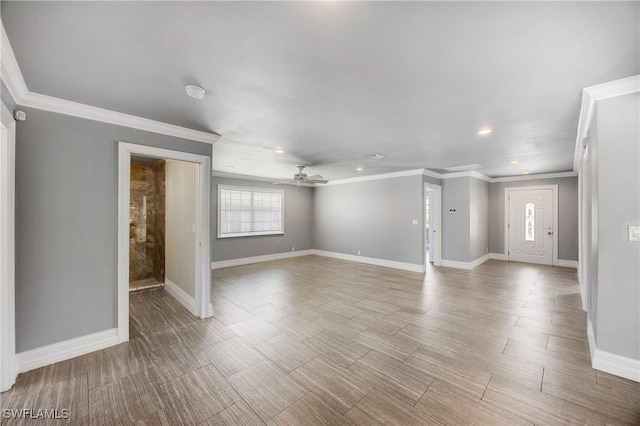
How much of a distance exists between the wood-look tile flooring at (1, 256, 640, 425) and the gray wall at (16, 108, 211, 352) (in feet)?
1.41

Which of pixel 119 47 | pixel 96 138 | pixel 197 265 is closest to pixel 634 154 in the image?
pixel 119 47

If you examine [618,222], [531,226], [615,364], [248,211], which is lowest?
[615,364]

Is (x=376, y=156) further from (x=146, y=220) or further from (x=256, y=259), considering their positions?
(x=146, y=220)

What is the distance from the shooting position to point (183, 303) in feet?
13.1

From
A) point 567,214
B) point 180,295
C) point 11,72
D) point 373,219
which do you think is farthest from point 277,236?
point 567,214

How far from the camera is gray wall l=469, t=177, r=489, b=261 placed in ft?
21.6

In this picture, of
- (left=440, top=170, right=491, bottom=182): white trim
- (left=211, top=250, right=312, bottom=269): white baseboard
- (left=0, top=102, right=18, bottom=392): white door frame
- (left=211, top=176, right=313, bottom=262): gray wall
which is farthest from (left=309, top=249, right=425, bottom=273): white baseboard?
(left=0, top=102, right=18, bottom=392): white door frame

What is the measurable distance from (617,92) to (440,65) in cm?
163

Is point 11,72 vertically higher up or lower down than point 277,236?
higher up

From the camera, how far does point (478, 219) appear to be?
7.03 metres

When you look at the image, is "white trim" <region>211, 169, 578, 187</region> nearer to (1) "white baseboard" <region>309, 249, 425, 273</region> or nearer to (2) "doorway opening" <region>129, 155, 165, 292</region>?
(2) "doorway opening" <region>129, 155, 165, 292</region>

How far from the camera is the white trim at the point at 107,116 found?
2.35 metres

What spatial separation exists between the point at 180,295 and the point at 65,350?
166cm

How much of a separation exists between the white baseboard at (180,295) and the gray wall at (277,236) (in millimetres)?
1854
